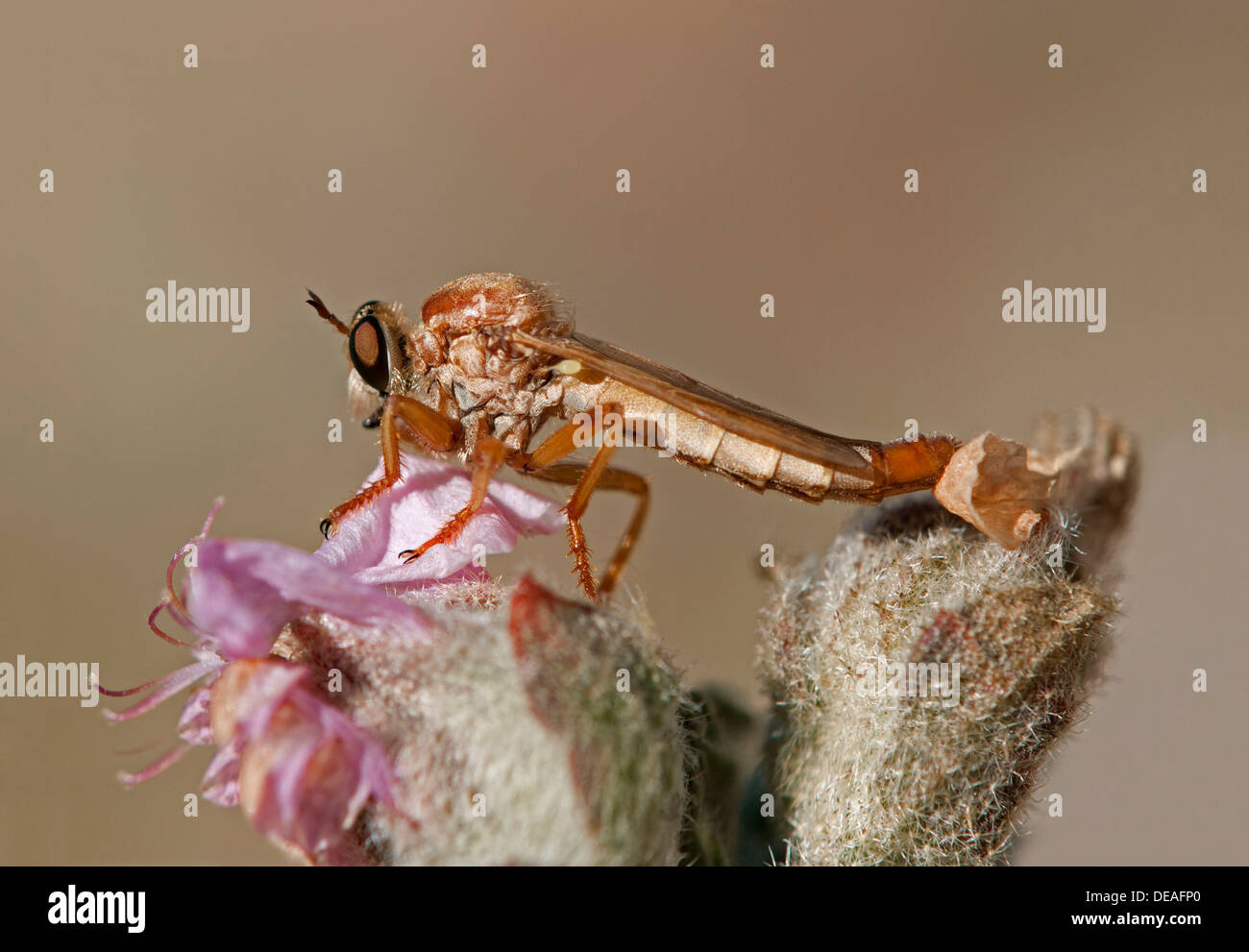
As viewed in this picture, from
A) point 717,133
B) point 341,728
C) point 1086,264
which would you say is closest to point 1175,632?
point 341,728

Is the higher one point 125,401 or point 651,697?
point 125,401

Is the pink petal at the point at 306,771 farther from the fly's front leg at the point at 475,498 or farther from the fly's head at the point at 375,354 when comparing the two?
the fly's head at the point at 375,354

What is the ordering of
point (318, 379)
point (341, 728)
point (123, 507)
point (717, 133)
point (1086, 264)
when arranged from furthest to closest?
point (717, 133) < point (1086, 264) < point (318, 379) < point (123, 507) < point (341, 728)

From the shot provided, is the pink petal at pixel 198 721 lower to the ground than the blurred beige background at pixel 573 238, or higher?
lower

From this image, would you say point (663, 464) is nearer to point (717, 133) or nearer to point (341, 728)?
point (717, 133)
